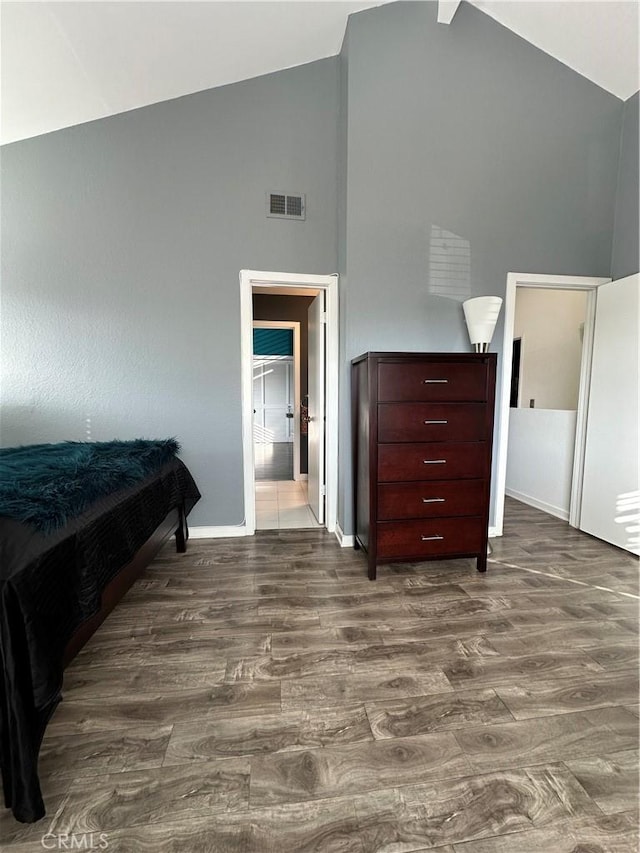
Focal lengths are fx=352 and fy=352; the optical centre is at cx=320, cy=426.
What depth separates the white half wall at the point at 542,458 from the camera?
3338 millimetres

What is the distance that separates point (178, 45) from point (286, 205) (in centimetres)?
107

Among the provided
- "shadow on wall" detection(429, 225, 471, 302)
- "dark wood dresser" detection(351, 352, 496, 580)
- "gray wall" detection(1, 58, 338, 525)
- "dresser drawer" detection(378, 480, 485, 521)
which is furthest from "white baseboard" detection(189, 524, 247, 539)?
"shadow on wall" detection(429, 225, 471, 302)

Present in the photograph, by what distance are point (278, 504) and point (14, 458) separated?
93.5 inches

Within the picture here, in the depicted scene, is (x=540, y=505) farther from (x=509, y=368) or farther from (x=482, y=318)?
(x=482, y=318)

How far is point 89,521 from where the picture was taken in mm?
1279

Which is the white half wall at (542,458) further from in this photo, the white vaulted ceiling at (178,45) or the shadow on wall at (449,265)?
the white vaulted ceiling at (178,45)

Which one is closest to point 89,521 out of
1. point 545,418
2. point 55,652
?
point 55,652

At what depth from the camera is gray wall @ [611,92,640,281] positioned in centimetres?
263

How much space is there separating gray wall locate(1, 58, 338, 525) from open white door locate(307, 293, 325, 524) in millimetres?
490

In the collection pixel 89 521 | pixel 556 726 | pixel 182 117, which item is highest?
pixel 182 117

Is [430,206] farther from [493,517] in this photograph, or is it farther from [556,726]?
[556,726]

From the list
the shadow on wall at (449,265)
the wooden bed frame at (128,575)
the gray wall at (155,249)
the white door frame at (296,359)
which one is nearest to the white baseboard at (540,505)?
the shadow on wall at (449,265)

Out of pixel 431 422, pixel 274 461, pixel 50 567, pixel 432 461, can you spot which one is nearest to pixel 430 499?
pixel 432 461

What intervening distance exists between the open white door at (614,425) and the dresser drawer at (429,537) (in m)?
1.29
